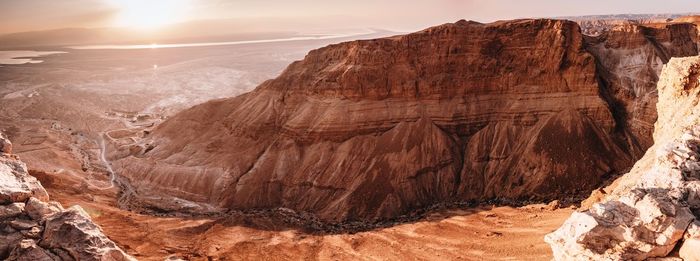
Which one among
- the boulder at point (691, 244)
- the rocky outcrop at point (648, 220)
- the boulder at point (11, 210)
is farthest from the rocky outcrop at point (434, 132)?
the boulder at point (11, 210)

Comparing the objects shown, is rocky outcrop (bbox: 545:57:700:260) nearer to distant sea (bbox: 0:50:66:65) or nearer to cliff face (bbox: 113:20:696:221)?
cliff face (bbox: 113:20:696:221)

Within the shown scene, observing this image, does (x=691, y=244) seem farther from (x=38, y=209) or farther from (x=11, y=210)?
(x=11, y=210)

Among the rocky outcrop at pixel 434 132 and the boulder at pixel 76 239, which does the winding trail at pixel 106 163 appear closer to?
the rocky outcrop at pixel 434 132

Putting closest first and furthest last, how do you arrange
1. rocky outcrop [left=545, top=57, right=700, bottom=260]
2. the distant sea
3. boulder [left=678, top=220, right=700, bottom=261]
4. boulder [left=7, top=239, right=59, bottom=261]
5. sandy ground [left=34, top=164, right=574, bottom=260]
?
boulder [left=678, top=220, right=700, bottom=261] < rocky outcrop [left=545, top=57, right=700, bottom=260] < boulder [left=7, top=239, right=59, bottom=261] < sandy ground [left=34, top=164, right=574, bottom=260] < the distant sea

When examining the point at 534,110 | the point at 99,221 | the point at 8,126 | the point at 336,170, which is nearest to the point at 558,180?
the point at 534,110

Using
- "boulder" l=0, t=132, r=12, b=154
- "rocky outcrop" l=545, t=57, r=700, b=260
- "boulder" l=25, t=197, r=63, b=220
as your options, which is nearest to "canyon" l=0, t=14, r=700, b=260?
"boulder" l=0, t=132, r=12, b=154
